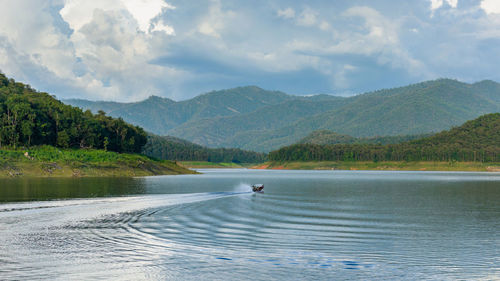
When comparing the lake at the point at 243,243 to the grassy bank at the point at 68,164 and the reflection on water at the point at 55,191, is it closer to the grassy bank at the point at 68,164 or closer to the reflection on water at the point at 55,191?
the reflection on water at the point at 55,191

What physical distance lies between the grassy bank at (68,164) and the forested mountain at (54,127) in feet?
22.7

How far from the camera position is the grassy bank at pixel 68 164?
118000 mm

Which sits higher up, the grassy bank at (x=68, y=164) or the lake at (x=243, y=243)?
the grassy bank at (x=68, y=164)

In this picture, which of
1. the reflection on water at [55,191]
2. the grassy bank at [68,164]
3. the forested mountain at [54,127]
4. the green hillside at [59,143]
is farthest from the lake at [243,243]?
the forested mountain at [54,127]

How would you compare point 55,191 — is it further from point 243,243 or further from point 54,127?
point 54,127

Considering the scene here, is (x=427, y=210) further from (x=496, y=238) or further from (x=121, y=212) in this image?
(x=121, y=212)

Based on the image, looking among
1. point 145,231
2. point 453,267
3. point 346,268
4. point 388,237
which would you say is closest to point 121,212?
point 145,231

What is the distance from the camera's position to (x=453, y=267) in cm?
2111

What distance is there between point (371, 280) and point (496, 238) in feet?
49.3

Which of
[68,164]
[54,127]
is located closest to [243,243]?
[68,164]

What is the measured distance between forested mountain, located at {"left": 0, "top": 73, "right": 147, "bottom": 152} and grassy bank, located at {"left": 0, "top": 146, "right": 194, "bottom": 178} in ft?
22.7

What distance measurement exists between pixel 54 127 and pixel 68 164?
3007 cm

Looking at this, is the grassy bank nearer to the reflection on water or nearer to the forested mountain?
the forested mountain

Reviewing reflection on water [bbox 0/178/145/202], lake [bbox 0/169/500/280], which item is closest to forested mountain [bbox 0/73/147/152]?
reflection on water [bbox 0/178/145/202]
